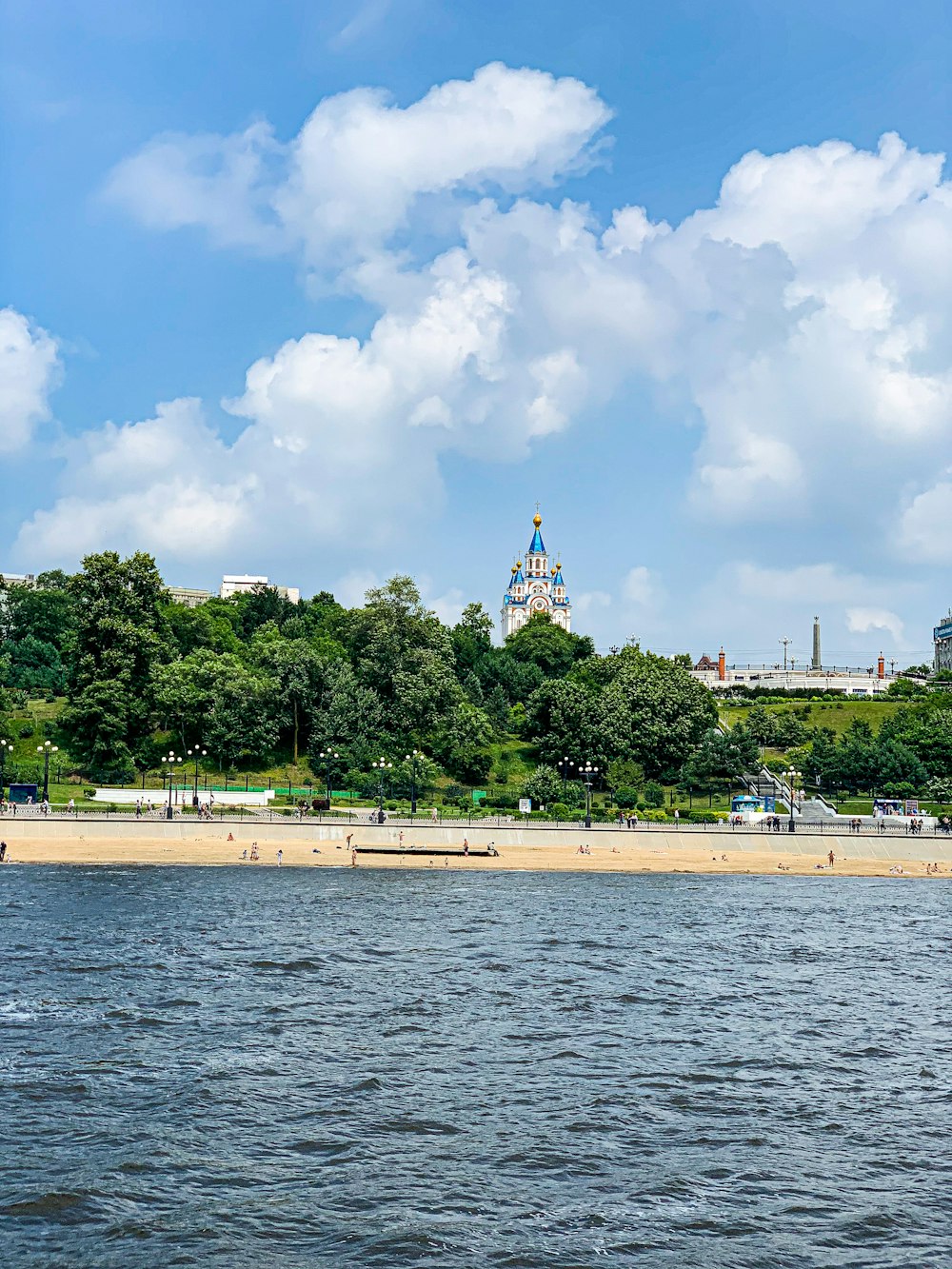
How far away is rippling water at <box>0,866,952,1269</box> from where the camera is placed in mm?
17000

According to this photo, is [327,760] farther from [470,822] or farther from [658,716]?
[658,716]

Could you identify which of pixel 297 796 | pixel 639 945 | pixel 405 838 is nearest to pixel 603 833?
pixel 405 838

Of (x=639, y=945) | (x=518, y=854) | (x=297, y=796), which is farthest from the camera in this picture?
(x=297, y=796)

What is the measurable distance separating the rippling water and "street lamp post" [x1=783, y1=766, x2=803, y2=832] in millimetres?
25540

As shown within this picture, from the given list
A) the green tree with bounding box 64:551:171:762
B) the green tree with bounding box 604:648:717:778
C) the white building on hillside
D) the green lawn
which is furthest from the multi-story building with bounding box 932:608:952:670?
the green tree with bounding box 64:551:171:762

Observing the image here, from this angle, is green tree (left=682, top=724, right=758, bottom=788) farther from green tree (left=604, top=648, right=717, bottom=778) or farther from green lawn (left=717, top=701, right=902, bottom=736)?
green lawn (left=717, top=701, right=902, bottom=736)

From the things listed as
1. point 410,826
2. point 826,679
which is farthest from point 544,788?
point 826,679

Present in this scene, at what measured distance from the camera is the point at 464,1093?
23.0 metres

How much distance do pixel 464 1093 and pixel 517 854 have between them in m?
39.6

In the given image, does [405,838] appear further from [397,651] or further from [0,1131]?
[0,1131]

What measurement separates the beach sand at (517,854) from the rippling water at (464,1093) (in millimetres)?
14985

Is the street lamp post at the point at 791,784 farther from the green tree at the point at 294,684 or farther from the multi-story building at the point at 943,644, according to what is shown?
the multi-story building at the point at 943,644

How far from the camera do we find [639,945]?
38719 mm

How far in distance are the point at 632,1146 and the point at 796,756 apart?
245 feet
